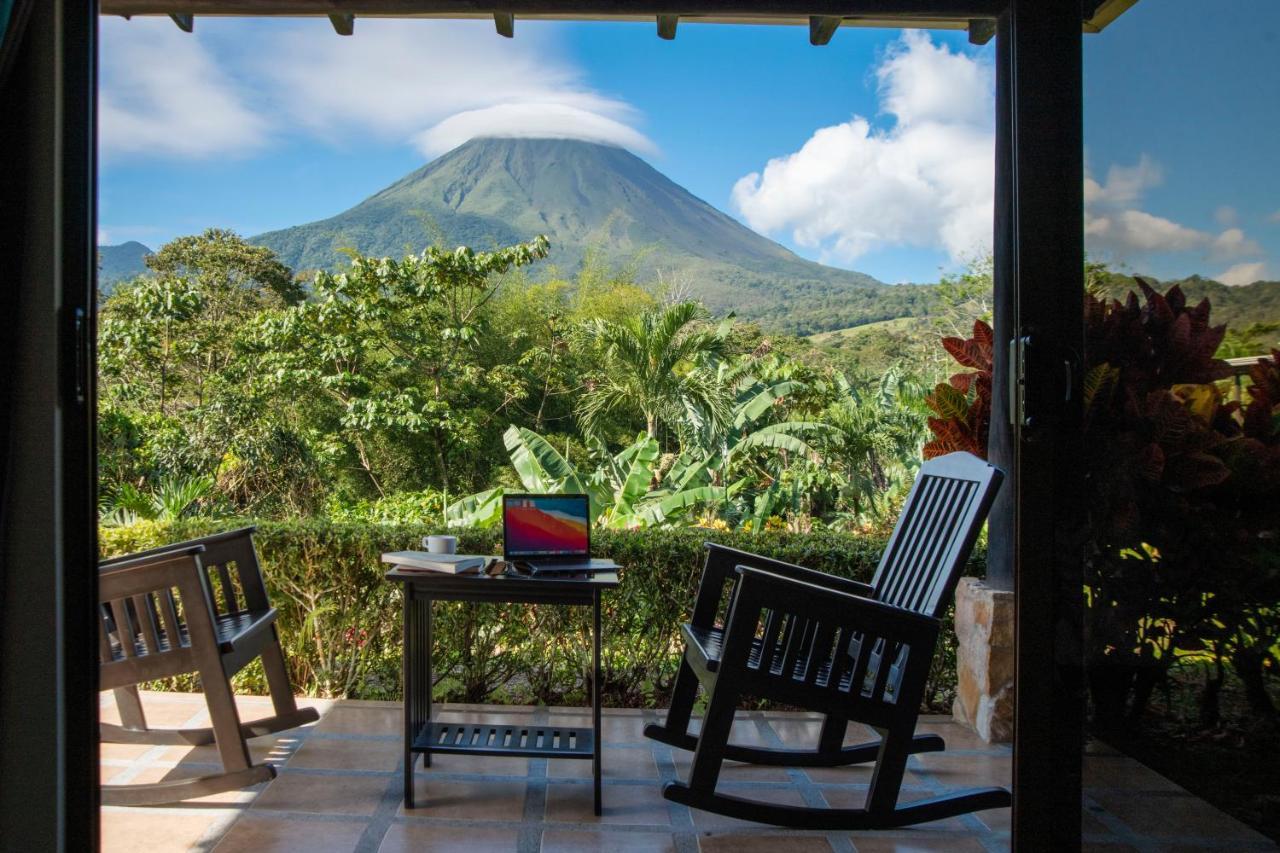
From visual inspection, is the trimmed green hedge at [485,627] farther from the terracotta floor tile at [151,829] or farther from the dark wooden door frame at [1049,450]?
the dark wooden door frame at [1049,450]

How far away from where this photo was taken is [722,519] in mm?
7422

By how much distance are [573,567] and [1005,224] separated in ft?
6.04

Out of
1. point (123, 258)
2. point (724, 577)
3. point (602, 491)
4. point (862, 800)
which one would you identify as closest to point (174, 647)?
point (724, 577)

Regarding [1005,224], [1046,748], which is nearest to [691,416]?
[1005,224]

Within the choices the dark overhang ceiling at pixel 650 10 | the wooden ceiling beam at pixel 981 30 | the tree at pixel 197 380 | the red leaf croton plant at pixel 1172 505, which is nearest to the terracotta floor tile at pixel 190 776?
the red leaf croton plant at pixel 1172 505

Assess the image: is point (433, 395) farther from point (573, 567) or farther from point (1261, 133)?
point (1261, 133)

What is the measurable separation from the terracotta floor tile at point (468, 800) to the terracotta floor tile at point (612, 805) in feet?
0.34

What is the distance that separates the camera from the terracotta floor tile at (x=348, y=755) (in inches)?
117

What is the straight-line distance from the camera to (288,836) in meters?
2.45

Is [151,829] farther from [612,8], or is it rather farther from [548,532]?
[612,8]

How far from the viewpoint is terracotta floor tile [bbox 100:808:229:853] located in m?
2.39

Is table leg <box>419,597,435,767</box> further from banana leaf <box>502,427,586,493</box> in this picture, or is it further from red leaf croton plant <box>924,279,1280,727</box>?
banana leaf <box>502,427,586,493</box>

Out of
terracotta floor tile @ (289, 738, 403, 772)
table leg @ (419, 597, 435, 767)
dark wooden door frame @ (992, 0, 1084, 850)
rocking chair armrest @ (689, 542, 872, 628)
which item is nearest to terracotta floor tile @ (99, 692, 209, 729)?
terracotta floor tile @ (289, 738, 403, 772)

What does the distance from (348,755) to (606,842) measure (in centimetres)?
103
